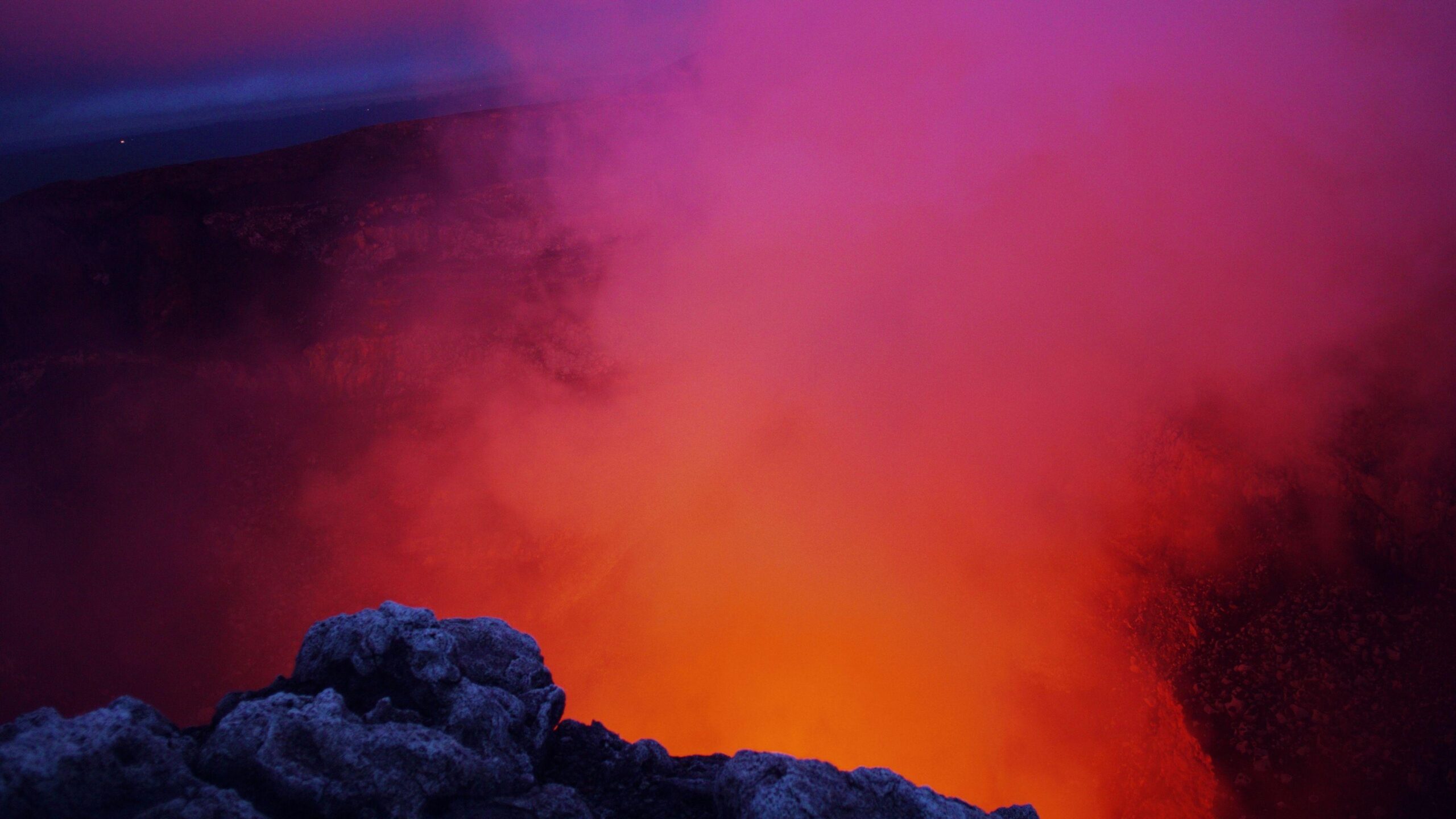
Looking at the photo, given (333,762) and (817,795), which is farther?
(817,795)

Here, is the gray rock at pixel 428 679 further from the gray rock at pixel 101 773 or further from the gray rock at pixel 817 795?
the gray rock at pixel 817 795

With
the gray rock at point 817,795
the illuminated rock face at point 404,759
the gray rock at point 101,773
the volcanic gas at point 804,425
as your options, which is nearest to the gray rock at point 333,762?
the illuminated rock face at point 404,759

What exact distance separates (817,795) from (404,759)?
2.31 m

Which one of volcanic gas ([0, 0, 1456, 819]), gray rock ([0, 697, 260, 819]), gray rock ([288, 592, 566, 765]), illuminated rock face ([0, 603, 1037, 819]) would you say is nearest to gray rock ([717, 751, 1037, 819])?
illuminated rock face ([0, 603, 1037, 819])

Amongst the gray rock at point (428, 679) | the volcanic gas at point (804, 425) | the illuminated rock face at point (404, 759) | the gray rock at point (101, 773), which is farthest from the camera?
the volcanic gas at point (804, 425)

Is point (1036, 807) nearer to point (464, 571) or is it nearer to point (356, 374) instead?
point (464, 571)

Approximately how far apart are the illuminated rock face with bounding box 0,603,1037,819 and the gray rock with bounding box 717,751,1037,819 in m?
0.01

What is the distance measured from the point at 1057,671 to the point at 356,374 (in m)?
13.3

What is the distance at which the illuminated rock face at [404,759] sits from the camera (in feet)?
10.6

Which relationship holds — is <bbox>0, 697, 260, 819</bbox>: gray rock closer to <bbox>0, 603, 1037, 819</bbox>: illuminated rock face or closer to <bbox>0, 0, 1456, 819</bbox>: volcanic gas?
<bbox>0, 603, 1037, 819</bbox>: illuminated rock face

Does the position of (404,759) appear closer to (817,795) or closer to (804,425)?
(817,795)

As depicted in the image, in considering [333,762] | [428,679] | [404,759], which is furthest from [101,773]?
[428,679]

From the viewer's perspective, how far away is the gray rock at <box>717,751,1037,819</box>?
3.74 metres

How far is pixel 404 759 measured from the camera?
145 inches
